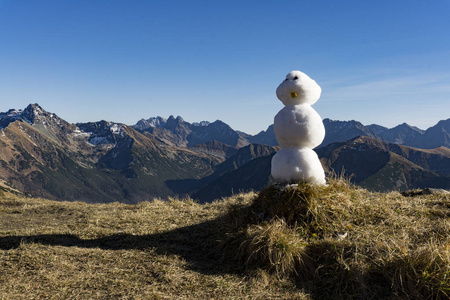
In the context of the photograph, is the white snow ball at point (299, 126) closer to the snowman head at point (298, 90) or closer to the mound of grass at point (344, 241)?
the snowman head at point (298, 90)

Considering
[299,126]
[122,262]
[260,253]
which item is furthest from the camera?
[299,126]

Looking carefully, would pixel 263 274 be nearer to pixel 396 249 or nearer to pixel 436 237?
pixel 396 249

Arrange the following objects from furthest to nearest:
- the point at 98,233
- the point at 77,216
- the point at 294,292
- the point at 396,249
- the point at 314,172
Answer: the point at 77,216, the point at 98,233, the point at 314,172, the point at 396,249, the point at 294,292

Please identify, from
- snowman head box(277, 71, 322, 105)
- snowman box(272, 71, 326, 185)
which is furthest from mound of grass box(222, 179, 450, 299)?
snowman head box(277, 71, 322, 105)

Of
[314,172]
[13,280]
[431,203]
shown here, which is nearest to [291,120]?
[314,172]

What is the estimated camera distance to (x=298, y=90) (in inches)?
368

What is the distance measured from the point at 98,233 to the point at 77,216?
322 cm

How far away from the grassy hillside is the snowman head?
9.52 feet

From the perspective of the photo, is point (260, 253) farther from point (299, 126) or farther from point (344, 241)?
point (299, 126)

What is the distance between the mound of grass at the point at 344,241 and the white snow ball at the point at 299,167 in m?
Result: 0.35

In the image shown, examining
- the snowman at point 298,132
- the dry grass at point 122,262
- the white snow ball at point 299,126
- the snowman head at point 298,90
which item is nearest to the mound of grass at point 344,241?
the snowman at point 298,132

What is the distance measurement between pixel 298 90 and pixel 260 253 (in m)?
5.17

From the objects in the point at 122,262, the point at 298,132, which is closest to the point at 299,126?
the point at 298,132

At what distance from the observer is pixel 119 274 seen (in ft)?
22.4
